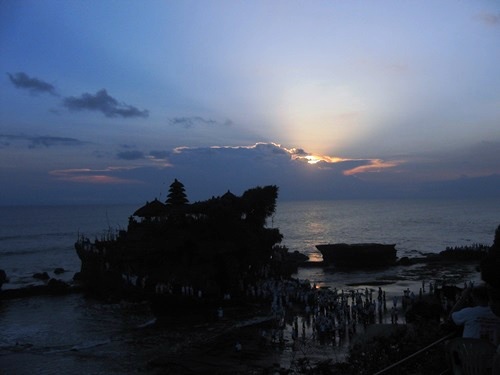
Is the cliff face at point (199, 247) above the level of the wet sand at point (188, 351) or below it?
above

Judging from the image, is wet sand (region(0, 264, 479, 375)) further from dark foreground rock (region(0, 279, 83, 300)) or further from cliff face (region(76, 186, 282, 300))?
dark foreground rock (region(0, 279, 83, 300))

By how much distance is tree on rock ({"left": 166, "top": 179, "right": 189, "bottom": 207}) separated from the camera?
1832 inches

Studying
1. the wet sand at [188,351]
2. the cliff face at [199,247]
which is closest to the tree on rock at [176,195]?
the cliff face at [199,247]

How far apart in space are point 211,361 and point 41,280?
127 ft

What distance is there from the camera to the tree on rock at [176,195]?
46.5 m

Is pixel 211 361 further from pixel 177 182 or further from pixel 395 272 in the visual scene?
pixel 395 272

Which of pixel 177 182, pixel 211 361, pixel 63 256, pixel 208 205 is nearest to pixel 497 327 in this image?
pixel 211 361

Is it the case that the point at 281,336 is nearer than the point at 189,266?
Yes

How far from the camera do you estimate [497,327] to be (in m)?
5.43

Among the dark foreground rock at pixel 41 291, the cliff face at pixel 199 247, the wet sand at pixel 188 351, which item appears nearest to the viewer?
the wet sand at pixel 188 351

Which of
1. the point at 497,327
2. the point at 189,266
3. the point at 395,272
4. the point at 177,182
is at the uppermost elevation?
the point at 177,182

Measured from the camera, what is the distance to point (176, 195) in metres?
46.8

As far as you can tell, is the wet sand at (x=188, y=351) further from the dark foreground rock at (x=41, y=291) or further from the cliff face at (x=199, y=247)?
the dark foreground rock at (x=41, y=291)

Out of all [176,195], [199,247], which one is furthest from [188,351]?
[176,195]
